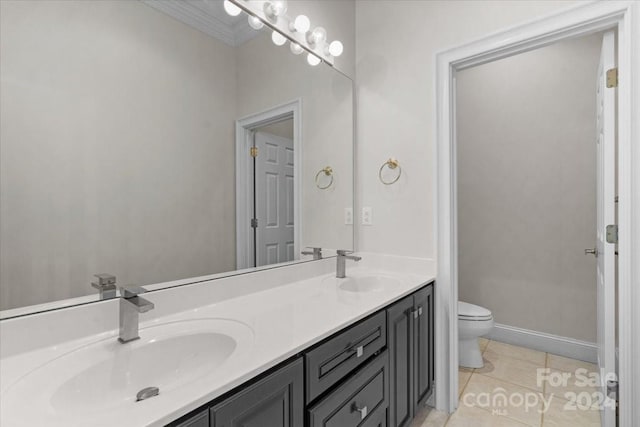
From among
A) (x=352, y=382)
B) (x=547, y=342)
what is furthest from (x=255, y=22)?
(x=547, y=342)

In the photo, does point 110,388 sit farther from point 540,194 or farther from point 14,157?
point 540,194

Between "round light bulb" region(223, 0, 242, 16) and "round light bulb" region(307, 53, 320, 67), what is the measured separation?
20.3 inches

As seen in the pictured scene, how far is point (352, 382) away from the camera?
1.08 m

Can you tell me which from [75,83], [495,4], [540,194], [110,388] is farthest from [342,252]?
[540,194]

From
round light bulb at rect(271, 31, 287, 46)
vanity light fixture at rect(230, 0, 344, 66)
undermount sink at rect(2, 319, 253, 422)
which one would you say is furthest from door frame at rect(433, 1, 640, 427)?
undermount sink at rect(2, 319, 253, 422)

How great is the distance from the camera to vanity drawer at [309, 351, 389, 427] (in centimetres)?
96

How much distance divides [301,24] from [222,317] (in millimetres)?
1469

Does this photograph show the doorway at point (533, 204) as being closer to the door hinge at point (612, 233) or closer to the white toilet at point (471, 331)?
the white toilet at point (471, 331)

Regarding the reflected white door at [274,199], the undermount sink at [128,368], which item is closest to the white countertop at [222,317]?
the undermount sink at [128,368]

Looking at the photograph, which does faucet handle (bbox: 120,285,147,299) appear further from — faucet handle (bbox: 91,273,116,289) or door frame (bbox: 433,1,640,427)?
door frame (bbox: 433,1,640,427)

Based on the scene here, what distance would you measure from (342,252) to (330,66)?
1111 mm

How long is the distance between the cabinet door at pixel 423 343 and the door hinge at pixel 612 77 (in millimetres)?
1234

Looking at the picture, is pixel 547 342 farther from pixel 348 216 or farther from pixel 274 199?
pixel 274 199

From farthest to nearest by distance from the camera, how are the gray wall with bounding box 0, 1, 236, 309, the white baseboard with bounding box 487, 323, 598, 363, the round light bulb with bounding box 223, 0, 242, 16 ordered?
the white baseboard with bounding box 487, 323, 598, 363 < the round light bulb with bounding box 223, 0, 242, 16 < the gray wall with bounding box 0, 1, 236, 309
